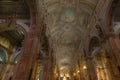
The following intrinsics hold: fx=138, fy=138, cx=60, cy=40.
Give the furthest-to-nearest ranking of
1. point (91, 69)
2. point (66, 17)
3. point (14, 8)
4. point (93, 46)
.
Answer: point (93, 46) < point (66, 17) < point (91, 69) < point (14, 8)

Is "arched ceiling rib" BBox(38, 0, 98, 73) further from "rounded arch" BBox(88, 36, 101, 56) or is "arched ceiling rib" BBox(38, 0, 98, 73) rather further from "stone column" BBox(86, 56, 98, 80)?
"stone column" BBox(86, 56, 98, 80)

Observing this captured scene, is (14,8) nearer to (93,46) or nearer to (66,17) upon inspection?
(66,17)

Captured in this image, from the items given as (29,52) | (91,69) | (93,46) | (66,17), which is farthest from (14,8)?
(93,46)

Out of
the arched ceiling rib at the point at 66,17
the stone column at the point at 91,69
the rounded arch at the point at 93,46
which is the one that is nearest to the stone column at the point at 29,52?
the arched ceiling rib at the point at 66,17

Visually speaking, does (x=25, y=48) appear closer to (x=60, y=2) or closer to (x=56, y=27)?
(x=60, y=2)

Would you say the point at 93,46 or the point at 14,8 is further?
the point at 93,46

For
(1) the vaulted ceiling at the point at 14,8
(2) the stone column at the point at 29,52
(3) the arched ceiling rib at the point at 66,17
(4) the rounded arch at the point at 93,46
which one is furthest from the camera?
(4) the rounded arch at the point at 93,46

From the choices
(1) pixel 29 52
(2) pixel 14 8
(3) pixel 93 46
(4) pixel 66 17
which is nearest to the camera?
(1) pixel 29 52

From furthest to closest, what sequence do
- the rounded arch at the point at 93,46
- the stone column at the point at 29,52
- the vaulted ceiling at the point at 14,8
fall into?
the rounded arch at the point at 93,46
the vaulted ceiling at the point at 14,8
the stone column at the point at 29,52

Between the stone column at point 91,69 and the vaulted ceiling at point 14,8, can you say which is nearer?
the vaulted ceiling at point 14,8

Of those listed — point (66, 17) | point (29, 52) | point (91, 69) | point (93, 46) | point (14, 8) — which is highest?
point (66, 17)

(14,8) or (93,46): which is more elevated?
(14,8)

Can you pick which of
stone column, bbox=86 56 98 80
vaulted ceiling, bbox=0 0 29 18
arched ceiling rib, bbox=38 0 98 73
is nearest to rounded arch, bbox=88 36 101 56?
stone column, bbox=86 56 98 80

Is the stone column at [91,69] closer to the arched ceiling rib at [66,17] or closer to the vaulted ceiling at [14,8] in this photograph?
the arched ceiling rib at [66,17]
